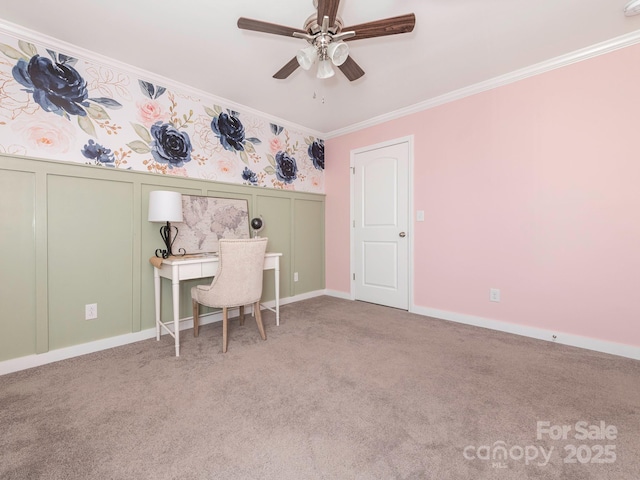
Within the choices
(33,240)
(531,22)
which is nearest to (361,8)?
(531,22)

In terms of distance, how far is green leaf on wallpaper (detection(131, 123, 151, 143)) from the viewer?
2.42m

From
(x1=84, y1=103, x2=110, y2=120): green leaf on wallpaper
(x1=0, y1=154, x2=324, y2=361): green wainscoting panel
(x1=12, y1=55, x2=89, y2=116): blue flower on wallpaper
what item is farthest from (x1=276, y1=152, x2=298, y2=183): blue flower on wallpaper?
(x1=12, y1=55, x2=89, y2=116): blue flower on wallpaper

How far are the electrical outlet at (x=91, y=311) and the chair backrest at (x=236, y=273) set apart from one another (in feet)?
2.91

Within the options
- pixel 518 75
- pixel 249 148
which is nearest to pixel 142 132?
pixel 249 148

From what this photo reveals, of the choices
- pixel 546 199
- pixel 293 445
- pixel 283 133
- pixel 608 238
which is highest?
pixel 283 133

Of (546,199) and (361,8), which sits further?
(546,199)

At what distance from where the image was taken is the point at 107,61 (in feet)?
7.36

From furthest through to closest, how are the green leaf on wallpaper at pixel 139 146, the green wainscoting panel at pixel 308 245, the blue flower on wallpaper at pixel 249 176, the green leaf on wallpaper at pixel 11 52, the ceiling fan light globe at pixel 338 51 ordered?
the green wainscoting panel at pixel 308 245, the blue flower on wallpaper at pixel 249 176, the green leaf on wallpaper at pixel 139 146, the green leaf on wallpaper at pixel 11 52, the ceiling fan light globe at pixel 338 51

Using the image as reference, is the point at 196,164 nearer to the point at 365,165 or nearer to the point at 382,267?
the point at 365,165

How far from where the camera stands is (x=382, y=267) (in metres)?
3.52

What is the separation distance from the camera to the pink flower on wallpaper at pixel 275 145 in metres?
3.50

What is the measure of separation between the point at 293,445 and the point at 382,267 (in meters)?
2.53

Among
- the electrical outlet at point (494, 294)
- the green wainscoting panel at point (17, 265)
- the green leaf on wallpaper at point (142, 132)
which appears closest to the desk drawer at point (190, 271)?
the green wainscoting panel at point (17, 265)

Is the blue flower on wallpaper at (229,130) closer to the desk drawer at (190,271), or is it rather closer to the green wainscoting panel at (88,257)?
the green wainscoting panel at (88,257)
